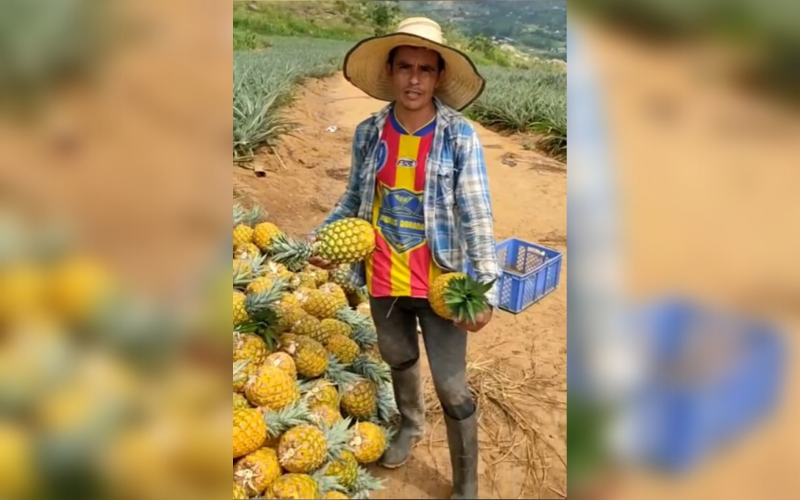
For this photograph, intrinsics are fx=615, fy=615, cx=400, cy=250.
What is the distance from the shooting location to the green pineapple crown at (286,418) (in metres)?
1.54

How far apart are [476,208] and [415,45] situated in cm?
35

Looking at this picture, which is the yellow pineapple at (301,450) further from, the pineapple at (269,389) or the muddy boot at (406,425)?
the muddy boot at (406,425)

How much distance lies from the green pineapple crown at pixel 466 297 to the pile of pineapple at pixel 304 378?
23 cm

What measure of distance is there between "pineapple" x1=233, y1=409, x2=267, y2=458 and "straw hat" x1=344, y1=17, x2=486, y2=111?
0.82 metres

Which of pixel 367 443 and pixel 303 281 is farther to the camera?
pixel 303 281

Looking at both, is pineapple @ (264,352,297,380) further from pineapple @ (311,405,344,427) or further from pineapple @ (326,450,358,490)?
pineapple @ (326,450,358,490)

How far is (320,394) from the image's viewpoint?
1.69m

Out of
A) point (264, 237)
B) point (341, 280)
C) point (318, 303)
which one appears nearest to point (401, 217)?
point (318, 303)

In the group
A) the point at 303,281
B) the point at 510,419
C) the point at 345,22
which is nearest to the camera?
the point at 510,419

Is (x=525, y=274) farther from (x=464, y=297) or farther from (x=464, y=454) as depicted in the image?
(x=464, y=297)
